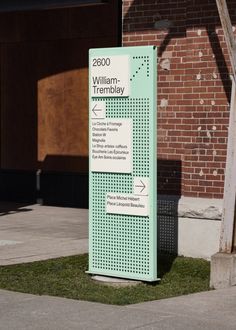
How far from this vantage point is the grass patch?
9.73 m

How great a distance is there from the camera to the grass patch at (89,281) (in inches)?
383

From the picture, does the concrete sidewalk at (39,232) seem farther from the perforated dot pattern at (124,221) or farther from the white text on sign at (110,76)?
the white text on sign at (110,76)

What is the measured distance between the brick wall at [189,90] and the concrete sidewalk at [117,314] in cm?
263

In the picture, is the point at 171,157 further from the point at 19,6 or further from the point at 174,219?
the point at 19,6

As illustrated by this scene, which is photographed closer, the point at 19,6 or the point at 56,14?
the point at 19,6

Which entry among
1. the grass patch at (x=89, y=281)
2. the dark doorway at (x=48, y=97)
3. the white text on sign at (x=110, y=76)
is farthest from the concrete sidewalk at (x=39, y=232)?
the white text on sign at (x=110, y=76)

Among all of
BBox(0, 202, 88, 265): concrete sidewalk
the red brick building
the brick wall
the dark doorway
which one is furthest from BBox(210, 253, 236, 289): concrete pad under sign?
the dark doorway

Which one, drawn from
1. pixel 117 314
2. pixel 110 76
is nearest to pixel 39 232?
pixel 110 76

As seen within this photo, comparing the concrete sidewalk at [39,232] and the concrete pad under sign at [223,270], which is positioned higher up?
the concrete pad under sign at [223,270]

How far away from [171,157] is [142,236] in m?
2.37

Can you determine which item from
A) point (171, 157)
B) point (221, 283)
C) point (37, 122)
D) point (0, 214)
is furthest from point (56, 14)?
point (221, 283)

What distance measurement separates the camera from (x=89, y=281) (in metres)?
10.5

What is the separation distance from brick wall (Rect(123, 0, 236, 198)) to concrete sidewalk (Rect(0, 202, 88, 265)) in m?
1.94

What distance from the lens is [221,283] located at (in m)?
10.1
